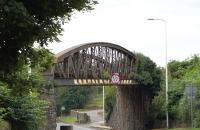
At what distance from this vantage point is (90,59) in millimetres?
45875

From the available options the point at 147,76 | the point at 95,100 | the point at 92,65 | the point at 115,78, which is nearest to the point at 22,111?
the point at 92,65

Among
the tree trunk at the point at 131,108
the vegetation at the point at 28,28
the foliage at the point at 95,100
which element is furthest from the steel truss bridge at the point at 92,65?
the foliage at the point at 95,100

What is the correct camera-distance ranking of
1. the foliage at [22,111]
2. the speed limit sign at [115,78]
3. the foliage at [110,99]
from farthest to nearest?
the foliage at [110,99]
the speed limit sign at [115,78]
the foliage at [22,111]

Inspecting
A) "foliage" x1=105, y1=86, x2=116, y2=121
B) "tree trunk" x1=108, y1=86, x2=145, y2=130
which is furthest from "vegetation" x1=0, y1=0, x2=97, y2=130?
"foliage" x1=105, y1=86, x2=116, y2=121

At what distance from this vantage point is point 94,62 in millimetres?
46625

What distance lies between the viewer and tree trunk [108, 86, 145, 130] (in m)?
51.8

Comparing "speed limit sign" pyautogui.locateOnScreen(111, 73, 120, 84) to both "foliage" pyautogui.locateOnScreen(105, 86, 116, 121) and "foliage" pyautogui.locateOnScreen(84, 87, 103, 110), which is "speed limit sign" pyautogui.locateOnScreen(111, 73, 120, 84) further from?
"foliage" pyautogui.locateOnScreen(84, 87, 103, 110)

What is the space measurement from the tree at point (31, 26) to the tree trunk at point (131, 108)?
4277 cm

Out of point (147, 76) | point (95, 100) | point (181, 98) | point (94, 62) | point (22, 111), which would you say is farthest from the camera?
point (95, 100)

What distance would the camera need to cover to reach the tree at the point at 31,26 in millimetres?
7922

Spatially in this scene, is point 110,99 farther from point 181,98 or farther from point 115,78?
point 181,98

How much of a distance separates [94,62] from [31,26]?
38443mm

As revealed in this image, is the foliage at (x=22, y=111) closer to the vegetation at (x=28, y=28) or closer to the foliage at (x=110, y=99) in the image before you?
the vegetation at (x=28, y=28)

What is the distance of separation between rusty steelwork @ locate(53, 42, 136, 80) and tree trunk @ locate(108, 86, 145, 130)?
293 cm
